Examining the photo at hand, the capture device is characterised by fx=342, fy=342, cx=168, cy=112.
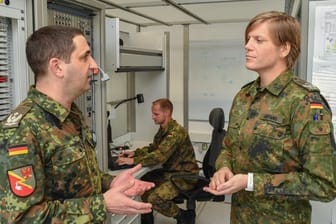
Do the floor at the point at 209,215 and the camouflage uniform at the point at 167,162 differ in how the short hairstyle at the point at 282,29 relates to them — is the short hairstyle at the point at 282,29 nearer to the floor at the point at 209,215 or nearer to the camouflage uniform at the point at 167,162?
the camouflage uniform at the point at 167,162

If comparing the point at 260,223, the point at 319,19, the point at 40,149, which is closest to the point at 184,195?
the point at 260,223

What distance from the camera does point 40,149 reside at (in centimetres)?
94

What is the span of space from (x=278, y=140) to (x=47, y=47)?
2.64 ft

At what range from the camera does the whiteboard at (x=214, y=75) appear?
375cm

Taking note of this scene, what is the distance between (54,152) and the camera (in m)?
0.97

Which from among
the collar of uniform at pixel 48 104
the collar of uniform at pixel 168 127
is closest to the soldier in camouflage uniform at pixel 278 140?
the collar of uniform at pixel 48 104

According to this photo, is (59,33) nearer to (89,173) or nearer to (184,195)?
(89,173)

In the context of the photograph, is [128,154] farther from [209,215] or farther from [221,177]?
[221,177]

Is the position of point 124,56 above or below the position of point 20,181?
above

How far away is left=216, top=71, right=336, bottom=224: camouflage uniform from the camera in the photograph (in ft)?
3.58

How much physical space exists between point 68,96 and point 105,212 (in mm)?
383

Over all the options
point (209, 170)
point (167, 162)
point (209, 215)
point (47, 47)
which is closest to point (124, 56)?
point (167, 162)

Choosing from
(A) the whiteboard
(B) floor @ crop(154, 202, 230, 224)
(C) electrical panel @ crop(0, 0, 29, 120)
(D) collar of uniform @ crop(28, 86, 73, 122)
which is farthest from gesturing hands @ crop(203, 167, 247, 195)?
(A) the whiteboard

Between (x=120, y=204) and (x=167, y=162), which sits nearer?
(x=120, y=204)
